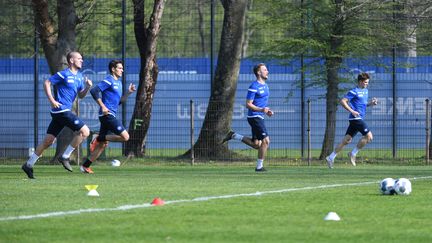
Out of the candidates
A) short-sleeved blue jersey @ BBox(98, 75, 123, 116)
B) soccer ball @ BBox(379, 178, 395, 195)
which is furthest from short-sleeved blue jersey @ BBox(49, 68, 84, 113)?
soccer ball @ BBox(379, 178, 395, 195)

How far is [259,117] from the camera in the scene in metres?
22.9

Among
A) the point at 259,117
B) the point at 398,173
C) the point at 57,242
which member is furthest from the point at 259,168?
the point at 57,242

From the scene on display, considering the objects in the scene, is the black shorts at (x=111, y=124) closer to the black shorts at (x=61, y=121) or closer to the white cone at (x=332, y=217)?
the black shorts at (x=61, y=121)

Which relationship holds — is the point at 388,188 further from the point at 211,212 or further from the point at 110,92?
the point at 110,92

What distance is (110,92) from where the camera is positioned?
21.2m

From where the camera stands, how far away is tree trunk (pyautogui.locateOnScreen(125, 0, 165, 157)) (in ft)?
98.6

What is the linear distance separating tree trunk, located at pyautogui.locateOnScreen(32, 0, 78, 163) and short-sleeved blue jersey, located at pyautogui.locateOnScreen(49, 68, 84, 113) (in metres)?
7.83

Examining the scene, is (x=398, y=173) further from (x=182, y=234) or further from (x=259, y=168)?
(x=182, y=234)

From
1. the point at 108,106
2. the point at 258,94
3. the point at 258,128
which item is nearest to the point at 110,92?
the point at 108,106

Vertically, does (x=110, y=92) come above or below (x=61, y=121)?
above

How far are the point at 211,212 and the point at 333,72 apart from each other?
1934cm

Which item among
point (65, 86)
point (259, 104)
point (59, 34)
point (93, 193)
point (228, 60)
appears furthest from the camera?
point (228, 60)

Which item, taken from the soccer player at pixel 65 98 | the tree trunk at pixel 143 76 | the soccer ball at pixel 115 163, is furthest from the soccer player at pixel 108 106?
the tree trunk at pixel 143 76

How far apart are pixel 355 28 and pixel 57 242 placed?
72.3 feet
